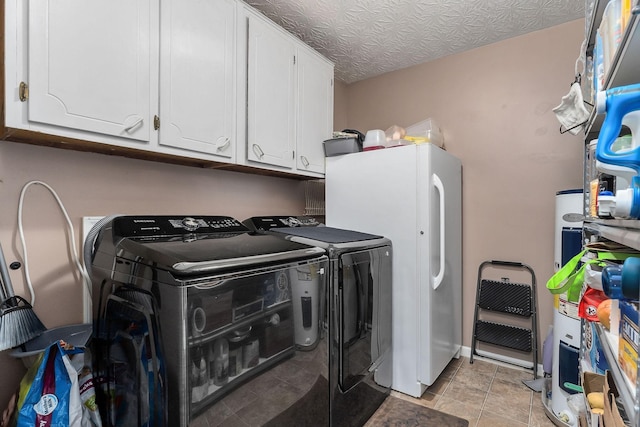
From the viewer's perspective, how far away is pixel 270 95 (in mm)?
1997

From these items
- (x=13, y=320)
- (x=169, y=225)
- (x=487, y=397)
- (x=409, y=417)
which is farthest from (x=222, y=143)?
(x=487, y=397)

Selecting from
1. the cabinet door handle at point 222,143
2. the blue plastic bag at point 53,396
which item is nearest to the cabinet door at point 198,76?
the cabinet door handle at point 222,143

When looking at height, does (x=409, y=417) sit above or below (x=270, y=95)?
below

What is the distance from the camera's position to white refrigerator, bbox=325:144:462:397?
6.82 feet

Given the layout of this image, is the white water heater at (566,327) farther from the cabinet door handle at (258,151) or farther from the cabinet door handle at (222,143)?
the cabinet door handle at (222,143)

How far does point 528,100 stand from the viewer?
96.6 inches

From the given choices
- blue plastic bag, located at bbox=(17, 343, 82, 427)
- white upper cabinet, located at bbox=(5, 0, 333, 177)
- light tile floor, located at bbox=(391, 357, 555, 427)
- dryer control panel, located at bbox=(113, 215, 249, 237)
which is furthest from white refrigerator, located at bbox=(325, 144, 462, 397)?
blue plastic bag, located at bbox=(17, 343, 82, 427)

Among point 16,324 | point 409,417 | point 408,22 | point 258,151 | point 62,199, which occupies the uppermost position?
point 408,22

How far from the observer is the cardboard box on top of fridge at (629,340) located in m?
0.59

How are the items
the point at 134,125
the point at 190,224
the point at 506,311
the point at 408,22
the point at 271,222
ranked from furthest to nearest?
1. the point at 506,311
2. the point at 408,22
3. the point at 271,222
4. the point at 190,224
5. the point at 134,125

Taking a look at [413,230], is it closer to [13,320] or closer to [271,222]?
[271,222]

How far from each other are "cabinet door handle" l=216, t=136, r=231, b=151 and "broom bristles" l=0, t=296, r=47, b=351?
1033 millimetres

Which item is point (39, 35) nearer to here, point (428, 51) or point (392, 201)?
point (392, 201)

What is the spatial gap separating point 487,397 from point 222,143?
2.33m
